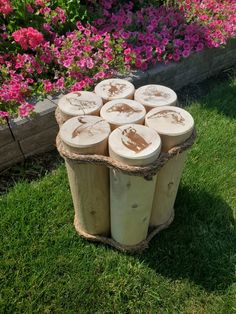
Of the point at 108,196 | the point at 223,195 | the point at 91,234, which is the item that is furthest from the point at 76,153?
the point at 223,195

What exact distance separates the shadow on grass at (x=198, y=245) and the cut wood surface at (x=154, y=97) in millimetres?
934

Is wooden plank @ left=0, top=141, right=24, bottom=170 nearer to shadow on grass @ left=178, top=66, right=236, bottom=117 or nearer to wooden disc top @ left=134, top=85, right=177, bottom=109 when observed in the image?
wooden disc top @ left=134, top=85, right=177, bottom=109

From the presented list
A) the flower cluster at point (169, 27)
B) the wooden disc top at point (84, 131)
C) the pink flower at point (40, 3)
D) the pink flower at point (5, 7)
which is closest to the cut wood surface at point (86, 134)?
the wooden disc top at point (84, 131)

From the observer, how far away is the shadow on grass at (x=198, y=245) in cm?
227

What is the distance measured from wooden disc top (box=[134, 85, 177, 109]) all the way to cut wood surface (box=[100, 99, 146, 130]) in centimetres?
7

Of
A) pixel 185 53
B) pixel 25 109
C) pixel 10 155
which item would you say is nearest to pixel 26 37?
pixel 25 109

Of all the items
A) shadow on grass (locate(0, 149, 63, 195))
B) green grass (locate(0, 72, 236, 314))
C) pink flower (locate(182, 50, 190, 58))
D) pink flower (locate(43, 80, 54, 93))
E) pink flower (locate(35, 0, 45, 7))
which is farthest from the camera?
pink flower (locate(182, 50, 190, 58))

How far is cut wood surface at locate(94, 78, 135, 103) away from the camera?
2.02 meters

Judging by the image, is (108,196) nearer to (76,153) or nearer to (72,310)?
(76,153)

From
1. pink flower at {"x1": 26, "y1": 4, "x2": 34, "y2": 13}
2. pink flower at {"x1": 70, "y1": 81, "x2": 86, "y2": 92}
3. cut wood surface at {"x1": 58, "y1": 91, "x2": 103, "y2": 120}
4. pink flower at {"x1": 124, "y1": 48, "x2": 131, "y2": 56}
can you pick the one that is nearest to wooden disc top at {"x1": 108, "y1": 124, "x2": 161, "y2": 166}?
cut wood surface at {"x1": 58, "y1": 91, "x2": 103, "y2": 120}

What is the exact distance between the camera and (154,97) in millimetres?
2029

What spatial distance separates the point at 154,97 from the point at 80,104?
1.42 ft

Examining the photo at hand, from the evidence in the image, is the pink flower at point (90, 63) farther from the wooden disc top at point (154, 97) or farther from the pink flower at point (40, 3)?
the wooden disc top at point (154, 97)

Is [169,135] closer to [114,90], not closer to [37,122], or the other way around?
[114,90]
